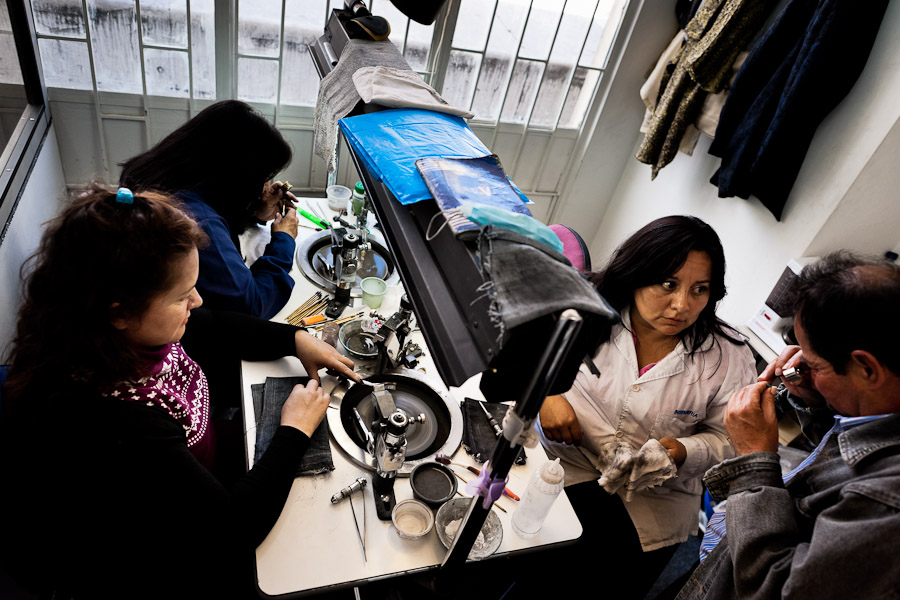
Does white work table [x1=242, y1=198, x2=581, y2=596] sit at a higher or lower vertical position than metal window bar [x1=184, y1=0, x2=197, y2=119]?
lower

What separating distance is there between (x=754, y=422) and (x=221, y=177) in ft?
5.79

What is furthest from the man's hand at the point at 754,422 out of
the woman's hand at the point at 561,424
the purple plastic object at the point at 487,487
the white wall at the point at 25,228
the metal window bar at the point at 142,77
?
the metal window bar at the point at 142,77

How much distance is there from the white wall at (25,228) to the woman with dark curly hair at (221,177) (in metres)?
0.38

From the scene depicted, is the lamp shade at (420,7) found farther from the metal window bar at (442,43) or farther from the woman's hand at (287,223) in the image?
the metal window bar at (442,43)

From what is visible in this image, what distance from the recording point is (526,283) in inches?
30.9

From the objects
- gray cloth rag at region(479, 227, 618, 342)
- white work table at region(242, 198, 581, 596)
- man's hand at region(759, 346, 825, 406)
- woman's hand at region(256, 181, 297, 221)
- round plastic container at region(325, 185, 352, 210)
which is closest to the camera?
gray cloth rag at region(479, 227, 618, 342)

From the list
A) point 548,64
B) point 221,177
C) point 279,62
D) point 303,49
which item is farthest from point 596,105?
point 221,177

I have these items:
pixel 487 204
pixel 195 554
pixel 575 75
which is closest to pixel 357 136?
pixel 487 204

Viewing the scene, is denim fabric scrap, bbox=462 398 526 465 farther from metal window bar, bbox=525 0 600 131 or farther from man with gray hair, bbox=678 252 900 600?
metal window bar, bbox=525 0 600 131

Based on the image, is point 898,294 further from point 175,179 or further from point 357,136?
point 175,179

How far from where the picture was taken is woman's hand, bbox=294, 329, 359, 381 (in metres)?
1.55

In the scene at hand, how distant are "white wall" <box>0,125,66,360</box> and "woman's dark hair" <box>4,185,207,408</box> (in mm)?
508

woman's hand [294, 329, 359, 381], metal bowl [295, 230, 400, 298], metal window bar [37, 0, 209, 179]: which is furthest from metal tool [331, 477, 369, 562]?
metal window bar [37, 0, 209, 179]

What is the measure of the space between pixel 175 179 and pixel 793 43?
2543 mm
